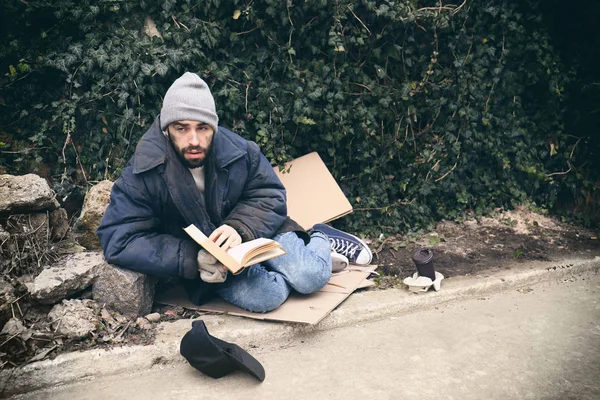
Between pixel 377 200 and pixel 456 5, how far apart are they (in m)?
1.89

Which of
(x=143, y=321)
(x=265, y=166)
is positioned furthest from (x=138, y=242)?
(x=265, y=166)

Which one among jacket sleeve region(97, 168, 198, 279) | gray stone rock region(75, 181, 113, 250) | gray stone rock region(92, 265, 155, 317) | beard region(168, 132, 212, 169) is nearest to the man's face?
beard region(168, 132, 212, 169)

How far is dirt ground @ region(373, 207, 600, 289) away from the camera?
4266mm

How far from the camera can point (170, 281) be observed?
3848mm

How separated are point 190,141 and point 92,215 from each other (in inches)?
43.4

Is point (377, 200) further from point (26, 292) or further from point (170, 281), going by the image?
point (26, 292)

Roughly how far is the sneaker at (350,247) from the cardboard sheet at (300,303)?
1.05 feet

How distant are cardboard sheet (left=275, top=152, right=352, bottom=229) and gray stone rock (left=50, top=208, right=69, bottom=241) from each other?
1.74 m

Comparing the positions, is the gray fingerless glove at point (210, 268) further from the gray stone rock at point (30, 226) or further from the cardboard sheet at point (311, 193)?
the cardboard sheet at point (311, 193)

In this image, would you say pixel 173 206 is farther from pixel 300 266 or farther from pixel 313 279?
pixel 313 279

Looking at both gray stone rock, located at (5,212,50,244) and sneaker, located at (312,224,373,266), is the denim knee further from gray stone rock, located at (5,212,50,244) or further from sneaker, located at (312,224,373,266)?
gray stone rock, located at (5,212,50,244)

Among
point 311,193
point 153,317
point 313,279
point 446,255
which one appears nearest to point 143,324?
point 153,317

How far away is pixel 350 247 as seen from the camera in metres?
A: 4.29

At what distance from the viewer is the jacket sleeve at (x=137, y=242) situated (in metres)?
3.17
